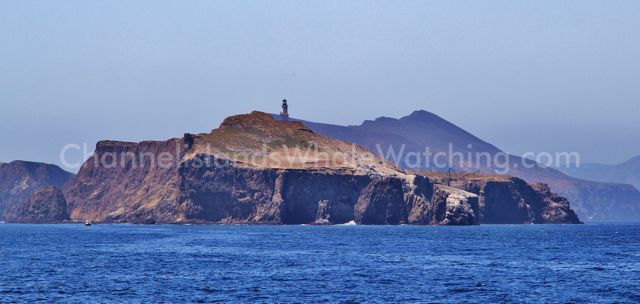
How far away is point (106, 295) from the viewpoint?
73.6 metres

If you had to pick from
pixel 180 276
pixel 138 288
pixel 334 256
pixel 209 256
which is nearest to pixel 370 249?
pixel 334 256

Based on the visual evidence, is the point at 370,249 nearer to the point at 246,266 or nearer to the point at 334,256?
the point at 334,256

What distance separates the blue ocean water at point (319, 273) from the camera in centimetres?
7381

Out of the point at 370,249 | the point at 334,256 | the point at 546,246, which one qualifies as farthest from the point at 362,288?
the point at 546,246

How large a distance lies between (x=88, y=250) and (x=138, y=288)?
5474cm

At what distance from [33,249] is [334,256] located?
48069 millimetres

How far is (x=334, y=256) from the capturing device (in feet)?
379

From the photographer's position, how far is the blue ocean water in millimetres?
73812

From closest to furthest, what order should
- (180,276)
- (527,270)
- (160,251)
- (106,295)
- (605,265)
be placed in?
(106,295), (180,276), (527,270), (605,265), (160,251)

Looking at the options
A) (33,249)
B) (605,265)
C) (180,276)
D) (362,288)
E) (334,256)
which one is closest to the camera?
(362,288)

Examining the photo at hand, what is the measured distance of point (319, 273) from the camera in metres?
91.9

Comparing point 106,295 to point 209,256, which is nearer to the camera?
point 106,295

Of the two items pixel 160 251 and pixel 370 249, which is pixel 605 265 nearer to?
pixel 370 249

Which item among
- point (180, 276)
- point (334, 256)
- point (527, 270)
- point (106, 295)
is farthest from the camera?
point (334, 256)
